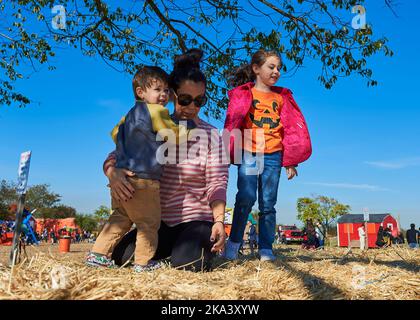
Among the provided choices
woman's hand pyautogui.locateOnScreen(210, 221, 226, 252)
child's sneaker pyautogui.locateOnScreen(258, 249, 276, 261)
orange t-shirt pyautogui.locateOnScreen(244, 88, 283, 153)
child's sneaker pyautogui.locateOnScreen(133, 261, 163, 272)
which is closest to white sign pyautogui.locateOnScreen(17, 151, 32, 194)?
child's sneaker pyautogui.locateOnScreen(133, 261, 163, 272)

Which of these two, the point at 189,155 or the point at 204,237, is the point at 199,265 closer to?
the point at 204,237

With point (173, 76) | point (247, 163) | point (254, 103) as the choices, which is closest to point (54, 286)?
point (173, 76)

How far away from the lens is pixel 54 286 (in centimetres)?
Result: 184

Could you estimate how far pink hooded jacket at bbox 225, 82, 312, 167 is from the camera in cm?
443

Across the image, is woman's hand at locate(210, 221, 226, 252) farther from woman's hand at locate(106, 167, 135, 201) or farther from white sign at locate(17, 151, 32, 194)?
white sign at locate(17, 151, 32, 194)

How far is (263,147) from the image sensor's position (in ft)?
14.4

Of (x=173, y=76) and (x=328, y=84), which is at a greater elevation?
(x=328, y=84)

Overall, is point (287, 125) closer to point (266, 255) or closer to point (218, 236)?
point (266, 255)

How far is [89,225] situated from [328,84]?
77194 mm

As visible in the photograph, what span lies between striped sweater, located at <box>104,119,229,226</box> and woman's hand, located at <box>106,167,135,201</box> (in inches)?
14.7

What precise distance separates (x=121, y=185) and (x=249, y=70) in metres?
2.60

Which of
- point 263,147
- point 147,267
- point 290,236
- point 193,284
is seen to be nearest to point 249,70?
point 263,147

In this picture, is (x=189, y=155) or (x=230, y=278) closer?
(x=230, y=278)

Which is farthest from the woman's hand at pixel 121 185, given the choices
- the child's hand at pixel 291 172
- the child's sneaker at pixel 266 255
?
the child's hand at pixel 291 172
